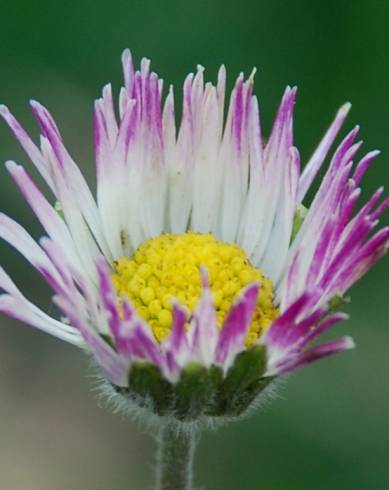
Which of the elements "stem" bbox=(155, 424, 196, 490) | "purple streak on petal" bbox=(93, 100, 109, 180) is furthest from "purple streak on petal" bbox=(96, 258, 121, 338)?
"purple streak on petal" bbox=(93, 100, 109, 180)

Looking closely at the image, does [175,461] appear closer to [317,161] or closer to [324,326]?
[324,326]

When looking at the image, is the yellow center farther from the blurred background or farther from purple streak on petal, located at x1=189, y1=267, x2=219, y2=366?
the blurred background

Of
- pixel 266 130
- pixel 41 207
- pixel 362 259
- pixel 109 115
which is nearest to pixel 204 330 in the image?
pixel 362 259

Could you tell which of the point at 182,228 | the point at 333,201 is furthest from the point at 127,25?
the point at 333,201

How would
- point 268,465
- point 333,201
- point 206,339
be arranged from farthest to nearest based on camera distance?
point 268,465
point 333,201
point 206,339

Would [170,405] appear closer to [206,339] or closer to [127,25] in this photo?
[206,339]

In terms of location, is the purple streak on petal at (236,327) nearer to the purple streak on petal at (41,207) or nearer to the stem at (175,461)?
the stem at (175,461)

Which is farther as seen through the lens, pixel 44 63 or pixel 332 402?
pixel 44 63

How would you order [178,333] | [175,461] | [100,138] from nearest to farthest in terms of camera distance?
1. [178,333]
2. [175,461]
3. [100,138]
